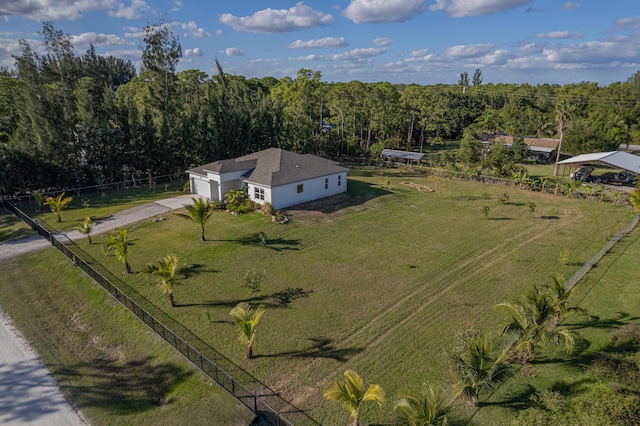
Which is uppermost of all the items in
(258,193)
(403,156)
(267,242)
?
(403,156)

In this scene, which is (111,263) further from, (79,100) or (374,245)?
(79,100)

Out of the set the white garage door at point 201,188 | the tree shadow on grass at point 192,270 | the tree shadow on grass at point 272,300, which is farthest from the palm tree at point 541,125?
the tree shadow on grass at point 192,270

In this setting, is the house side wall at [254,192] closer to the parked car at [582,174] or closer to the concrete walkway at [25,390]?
the concrete walkway at [25,390]

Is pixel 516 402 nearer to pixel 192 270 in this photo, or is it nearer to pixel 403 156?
pixel 192 270

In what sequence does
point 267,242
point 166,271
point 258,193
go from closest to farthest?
point 166,271 < point 267,242 < point 258,193

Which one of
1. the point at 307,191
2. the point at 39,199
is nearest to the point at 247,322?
the point at 307,191

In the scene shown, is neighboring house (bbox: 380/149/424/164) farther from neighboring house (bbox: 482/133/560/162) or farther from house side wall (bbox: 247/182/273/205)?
house side wall (bbox: 247/182/273/205)

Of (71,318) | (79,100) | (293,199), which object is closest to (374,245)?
(293,199)
